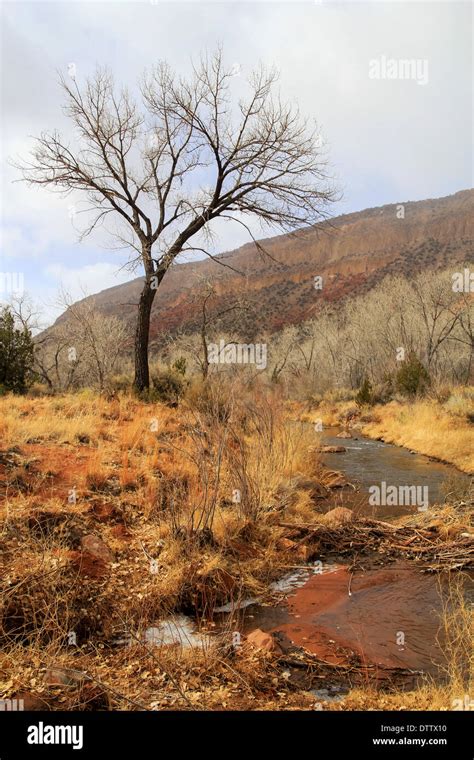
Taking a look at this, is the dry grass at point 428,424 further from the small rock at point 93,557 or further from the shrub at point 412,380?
the small rock at point 93,557

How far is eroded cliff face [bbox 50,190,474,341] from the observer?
68.5 m

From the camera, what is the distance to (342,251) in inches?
3905

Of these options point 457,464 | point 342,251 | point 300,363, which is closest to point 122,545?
point 457,464

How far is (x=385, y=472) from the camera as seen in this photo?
12.2m

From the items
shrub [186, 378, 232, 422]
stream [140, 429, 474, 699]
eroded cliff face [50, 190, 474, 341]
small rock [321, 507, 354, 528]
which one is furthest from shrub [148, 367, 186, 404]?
eroded cliff face [50, 190, 474, 341]

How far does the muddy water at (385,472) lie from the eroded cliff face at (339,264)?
40.7 m

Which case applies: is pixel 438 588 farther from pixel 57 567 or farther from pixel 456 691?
pixel 57 567

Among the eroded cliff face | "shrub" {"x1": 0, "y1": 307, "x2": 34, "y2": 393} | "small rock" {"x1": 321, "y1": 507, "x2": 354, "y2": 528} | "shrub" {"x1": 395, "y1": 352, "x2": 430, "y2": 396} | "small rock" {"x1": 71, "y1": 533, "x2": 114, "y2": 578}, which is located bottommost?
"small rock" {"x1": 321, "y1": 507, "x2": 354, "y2": 528}

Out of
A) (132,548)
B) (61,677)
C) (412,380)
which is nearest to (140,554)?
(132,548)

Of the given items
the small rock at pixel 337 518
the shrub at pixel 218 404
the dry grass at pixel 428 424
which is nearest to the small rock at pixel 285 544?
the small rock at pixel 337 518

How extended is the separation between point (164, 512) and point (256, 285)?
8360cm

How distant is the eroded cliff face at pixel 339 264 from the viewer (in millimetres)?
68500

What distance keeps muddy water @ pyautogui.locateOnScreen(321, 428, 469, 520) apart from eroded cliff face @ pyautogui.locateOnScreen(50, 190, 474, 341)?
40.7 meters

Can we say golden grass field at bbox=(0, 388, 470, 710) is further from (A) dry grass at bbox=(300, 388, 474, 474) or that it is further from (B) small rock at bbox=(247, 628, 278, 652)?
(A) dry grass at bbox=(300, 388, 474, 474)
